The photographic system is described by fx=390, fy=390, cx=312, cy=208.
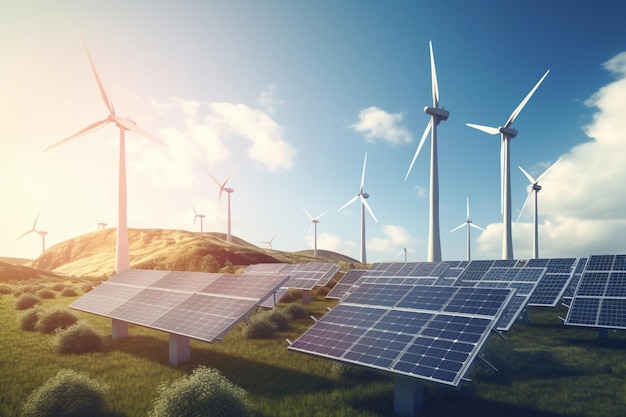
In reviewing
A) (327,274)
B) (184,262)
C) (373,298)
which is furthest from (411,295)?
(184,262)

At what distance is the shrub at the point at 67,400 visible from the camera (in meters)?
15.6

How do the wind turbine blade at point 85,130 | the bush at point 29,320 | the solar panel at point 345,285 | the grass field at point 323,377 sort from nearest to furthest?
1. the grass field at point 323,377
2. the bush at point 29,320
3. the solar panel at point 345,285
4. the wind turbine blade at point 85,130

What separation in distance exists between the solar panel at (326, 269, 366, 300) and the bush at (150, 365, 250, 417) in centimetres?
3055

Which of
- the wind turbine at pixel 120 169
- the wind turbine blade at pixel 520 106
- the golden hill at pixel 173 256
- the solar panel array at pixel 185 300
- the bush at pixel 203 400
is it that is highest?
the wind turbine blade at pixel 520 106

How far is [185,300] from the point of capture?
2617cm

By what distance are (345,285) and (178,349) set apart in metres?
27.7

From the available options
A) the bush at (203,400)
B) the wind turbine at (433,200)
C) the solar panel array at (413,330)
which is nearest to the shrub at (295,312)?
the solar panel array at (413,330)

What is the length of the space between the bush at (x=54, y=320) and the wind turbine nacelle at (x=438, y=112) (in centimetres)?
7297

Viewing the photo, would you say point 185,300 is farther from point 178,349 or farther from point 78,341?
point 78,341

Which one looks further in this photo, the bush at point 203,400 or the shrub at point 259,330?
the shrub at point 259,330

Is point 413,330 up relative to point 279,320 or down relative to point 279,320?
up

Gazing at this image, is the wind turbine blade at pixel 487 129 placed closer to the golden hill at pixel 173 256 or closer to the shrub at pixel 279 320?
the golden hill at pixel 173 256

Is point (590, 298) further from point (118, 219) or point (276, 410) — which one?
point (118, 219)

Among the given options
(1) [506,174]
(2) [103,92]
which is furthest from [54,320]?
(1) [506,174]
